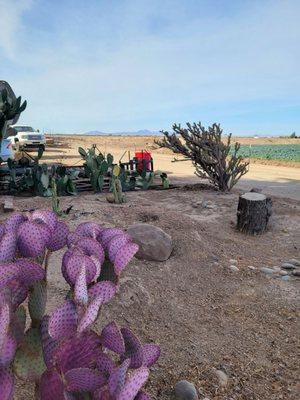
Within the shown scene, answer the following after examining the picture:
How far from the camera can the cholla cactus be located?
111 centimetres

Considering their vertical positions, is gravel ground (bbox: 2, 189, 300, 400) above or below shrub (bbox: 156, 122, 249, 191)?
below

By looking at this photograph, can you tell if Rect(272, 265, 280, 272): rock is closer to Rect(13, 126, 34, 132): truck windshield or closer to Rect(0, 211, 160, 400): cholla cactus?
Rect(0, 211, 160, 400): cholla cactus

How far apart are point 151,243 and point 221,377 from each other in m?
1.96

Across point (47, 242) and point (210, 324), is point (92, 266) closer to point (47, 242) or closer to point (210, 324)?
point (47, 242)

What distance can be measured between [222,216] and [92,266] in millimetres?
5707

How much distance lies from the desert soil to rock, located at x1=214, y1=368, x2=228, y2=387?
1.1 inches

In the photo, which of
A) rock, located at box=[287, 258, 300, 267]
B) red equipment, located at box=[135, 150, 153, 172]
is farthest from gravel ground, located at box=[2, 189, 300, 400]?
red equipment, located at box=[135, 150, 153, 172]

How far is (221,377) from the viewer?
105 inches

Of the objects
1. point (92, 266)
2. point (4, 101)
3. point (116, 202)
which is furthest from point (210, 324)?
point (4, 101)

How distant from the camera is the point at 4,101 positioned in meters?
6.80

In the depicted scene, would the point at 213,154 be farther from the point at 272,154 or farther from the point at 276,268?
the point at 272,154

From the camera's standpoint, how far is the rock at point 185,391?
95.1 inches

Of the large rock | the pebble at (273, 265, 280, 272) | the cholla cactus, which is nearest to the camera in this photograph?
the cholla cactus

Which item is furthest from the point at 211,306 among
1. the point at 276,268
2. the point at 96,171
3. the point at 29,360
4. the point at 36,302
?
the point at 96,171
